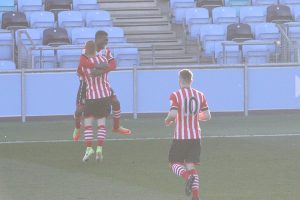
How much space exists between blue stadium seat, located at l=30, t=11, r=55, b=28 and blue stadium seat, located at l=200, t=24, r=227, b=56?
416 centimetres

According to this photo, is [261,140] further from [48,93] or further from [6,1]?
[6,1]

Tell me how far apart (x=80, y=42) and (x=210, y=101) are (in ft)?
14.5

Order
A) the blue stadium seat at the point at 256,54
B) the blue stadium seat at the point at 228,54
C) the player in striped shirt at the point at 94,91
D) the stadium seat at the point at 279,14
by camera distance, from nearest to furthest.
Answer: the player in striped shirt at the point at 94,91 < the blue stadium seat at the point at 228,54 < the blue stadium seat at the point at 256,54 < the stadium seat at the point at 279,14

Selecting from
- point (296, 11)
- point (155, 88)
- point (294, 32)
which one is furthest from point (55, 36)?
point (296, 11)

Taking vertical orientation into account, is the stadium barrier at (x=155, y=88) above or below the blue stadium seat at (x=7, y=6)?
below

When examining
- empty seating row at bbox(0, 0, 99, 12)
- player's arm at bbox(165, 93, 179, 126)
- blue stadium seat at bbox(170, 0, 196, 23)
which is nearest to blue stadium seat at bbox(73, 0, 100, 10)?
empty seating row at bbox(0, 0, 99, 12)

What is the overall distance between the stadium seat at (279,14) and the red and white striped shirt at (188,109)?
1675 cm

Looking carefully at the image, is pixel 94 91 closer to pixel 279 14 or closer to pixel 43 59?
pixel 43 59

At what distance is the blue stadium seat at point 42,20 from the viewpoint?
86.9ft

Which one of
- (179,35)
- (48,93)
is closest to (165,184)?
(48,93)

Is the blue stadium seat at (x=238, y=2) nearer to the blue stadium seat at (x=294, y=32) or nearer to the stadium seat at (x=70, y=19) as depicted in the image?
the blue stadium seat at (x=294, y=32)

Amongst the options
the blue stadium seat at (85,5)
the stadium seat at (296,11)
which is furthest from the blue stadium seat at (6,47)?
the stadium seat at (296,11)

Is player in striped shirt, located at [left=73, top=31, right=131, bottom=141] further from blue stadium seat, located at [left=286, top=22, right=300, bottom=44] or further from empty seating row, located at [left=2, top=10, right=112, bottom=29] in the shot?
empty seating row, located at [left=2, top=10, right=112, bottom=29]

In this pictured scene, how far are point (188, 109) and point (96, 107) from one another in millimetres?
4079
